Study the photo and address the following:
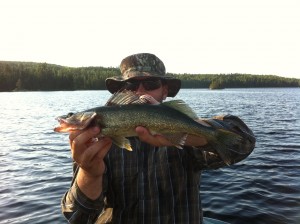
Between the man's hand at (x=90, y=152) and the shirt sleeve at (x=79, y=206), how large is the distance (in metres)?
0.17

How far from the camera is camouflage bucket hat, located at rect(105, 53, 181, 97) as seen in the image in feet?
17.4

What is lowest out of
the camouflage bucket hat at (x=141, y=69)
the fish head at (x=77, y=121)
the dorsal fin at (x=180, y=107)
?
the fish head at (x=77, y=121)

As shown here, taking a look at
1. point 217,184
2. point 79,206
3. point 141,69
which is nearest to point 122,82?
point 141,69

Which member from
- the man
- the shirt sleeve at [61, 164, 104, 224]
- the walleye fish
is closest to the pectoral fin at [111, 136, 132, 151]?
the walleye fish

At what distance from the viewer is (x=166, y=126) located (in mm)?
4113

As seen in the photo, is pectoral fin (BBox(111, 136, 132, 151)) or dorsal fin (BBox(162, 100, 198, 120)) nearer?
pectoral fin (BBox(111, 136, 132, 151))

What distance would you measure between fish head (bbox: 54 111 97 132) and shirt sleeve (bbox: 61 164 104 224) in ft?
2.55

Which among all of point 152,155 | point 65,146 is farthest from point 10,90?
point 152,155

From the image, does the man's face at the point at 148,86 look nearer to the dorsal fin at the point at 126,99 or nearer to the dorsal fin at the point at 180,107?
the dorsal fin at the point at 126,99

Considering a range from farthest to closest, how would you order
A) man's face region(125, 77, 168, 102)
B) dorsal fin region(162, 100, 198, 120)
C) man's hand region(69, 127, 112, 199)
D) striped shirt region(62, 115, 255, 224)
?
man's face region(125, 77, 168, 102) < striped shirt region(62, 115, 255, 224) < dorsal fin region(162, 100, 198, 120) < man's hand region(69, 127, 112, 199)

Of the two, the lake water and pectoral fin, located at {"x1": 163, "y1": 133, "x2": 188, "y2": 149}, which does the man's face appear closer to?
pectoral fin, located at {"x1": 163, "y1": 133, "x2": 188, "y2": 149}

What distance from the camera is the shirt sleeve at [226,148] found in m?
4.27

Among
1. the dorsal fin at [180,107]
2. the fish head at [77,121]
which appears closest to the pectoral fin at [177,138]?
the dorsal fin at [180,107]

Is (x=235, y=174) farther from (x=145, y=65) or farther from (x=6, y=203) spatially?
(x=145, y=65)
